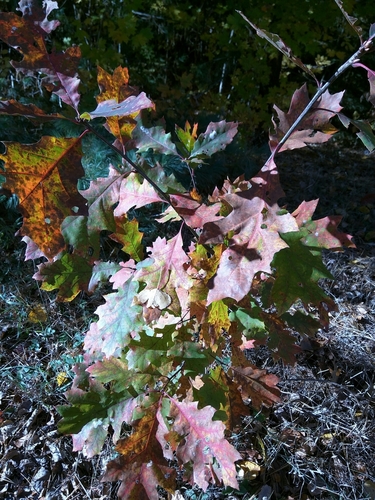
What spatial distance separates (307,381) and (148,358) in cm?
110

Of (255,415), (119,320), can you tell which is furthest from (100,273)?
(255,415)

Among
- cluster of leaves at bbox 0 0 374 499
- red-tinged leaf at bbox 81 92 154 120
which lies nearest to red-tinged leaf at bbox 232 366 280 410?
cluster of leaves at bbox 0 0 374 499

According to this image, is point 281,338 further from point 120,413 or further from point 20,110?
point 20,110

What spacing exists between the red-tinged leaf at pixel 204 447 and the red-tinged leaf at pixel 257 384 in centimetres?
30

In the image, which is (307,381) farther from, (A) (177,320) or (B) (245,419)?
(A) (177,320)

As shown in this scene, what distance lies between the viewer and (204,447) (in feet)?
3.86

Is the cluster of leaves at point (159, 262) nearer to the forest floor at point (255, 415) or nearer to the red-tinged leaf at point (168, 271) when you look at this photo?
the red-tinged leaf at point (168, 271)

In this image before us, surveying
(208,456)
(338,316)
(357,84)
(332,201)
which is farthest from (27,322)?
(357,84)

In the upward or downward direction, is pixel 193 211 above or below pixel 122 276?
above

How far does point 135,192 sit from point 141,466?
76 cm

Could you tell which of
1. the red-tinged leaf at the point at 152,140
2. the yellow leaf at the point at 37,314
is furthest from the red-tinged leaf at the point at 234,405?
the yellow leaf at the point at 37,314

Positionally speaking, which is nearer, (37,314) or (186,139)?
(186,139)

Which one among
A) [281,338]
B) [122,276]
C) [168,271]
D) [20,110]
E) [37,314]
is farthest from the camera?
[37,314]

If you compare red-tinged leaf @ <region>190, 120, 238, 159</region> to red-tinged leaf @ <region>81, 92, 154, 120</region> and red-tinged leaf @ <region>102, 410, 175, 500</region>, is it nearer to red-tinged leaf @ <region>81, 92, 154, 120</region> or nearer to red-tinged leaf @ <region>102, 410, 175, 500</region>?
red-tinged leaf @ <region>81, 92, 154, 120</region>
